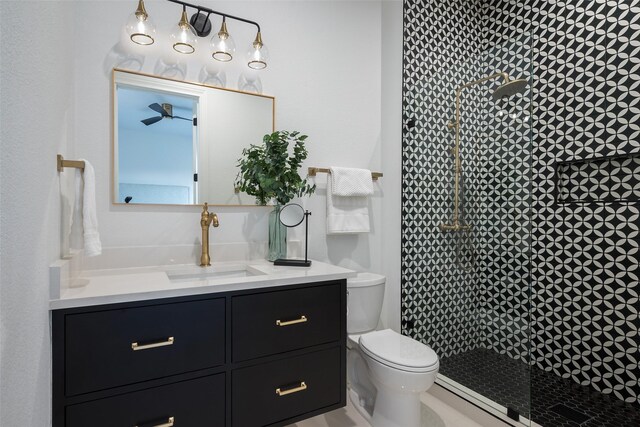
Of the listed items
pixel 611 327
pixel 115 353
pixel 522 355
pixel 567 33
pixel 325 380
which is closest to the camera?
pixel 115 353

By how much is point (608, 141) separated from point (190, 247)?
2520 mm

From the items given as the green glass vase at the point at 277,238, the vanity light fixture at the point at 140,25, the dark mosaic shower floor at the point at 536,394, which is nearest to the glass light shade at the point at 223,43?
the vanity light fixture at the point at 140,25

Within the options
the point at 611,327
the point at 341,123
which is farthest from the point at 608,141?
the point at 341,123

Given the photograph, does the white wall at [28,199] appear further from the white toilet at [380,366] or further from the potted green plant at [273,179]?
the white toilet at [380,366]

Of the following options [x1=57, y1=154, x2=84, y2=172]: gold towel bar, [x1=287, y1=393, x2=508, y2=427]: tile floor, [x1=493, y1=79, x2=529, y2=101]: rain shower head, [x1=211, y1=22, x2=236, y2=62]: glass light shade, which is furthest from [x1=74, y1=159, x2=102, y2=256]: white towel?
[x1=493, y1=79, x2=529, y2=101]: rain shower head

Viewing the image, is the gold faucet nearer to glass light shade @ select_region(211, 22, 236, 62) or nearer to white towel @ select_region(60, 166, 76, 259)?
white towel @ select_region(60, 166, 76, 259)

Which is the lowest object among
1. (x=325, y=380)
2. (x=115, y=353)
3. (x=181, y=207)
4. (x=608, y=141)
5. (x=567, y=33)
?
(x=325, y=380)

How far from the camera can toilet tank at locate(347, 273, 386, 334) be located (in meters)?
2.05

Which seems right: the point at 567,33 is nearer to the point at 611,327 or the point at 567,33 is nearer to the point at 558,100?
the point at 558,100

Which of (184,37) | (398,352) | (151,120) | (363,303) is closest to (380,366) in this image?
(398,352)

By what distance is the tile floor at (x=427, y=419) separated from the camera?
6.27 ft

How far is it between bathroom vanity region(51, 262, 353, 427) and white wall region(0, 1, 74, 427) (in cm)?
10

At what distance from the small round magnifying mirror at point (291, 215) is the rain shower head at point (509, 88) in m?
1.27

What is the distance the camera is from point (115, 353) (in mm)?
1184
